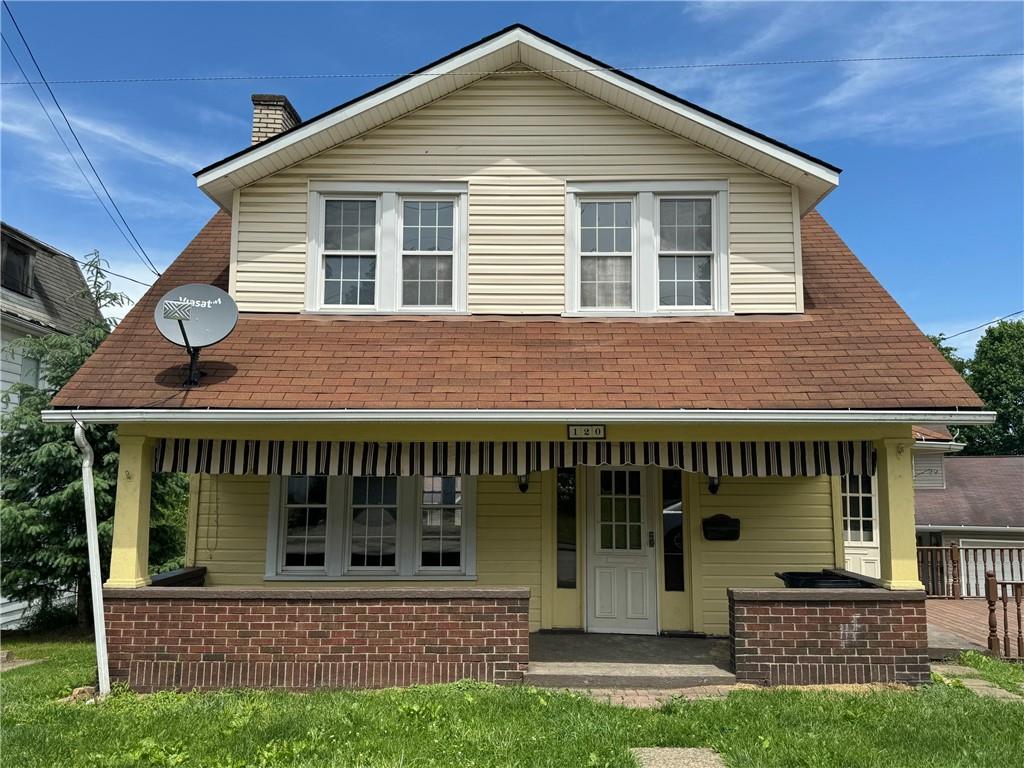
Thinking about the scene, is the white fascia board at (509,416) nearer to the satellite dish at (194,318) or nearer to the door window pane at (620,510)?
the satellite dish at (194,318)

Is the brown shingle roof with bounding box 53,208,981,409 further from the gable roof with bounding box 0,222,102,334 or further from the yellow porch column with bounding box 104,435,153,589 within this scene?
the gable roof with bounding box 0,222,102,334

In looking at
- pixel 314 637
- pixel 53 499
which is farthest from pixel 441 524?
pixel 53 499

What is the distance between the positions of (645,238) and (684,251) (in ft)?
1.67

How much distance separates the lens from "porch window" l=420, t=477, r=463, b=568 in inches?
359

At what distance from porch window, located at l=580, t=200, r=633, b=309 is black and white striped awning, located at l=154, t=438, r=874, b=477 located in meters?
2.40

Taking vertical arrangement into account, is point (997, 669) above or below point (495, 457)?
below

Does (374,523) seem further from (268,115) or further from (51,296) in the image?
(51,296)

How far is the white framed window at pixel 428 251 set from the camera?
9.24m

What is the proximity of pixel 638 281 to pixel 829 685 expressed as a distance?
487 cm

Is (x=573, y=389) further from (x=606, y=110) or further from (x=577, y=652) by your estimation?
(x=606, y=110)

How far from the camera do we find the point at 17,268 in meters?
16.5

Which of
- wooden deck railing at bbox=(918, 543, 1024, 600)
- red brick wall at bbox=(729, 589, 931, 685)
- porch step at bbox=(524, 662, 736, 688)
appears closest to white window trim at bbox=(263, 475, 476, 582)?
porch step at bbox=(524, 662, 736, 688)

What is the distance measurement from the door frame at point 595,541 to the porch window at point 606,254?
2.15m

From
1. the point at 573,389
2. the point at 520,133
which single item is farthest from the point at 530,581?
the point at 520,133
